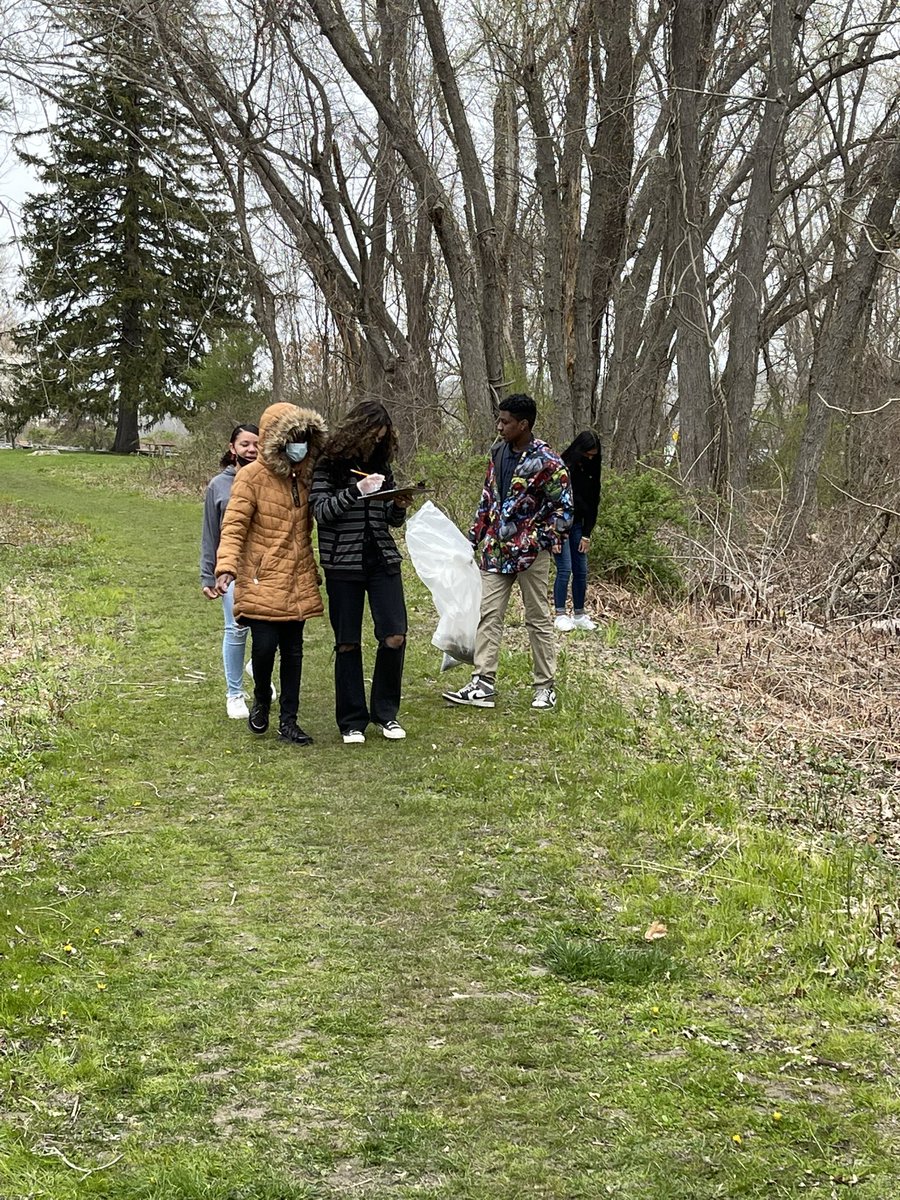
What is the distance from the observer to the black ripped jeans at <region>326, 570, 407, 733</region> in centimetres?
680

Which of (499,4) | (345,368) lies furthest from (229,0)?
(345,368)

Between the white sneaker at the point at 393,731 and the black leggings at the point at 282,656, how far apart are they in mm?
560

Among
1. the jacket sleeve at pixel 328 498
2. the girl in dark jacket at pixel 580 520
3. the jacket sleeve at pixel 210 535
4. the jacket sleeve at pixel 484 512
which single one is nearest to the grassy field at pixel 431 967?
the jacket sleeve at pixel 210 535

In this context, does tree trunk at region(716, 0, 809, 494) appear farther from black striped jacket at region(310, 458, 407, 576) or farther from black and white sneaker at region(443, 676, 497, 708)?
black striped jacket at region(310, 458, 407, 576)

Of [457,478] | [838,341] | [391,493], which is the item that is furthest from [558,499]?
[457,478]

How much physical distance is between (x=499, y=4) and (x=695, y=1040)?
13.5 m

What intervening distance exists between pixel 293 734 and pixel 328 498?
4.76 ft

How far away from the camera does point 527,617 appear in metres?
7.73

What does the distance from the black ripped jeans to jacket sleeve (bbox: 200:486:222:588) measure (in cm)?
112

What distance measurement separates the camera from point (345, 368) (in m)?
21.8

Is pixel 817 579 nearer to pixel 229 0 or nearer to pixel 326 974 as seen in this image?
pixel 326 974

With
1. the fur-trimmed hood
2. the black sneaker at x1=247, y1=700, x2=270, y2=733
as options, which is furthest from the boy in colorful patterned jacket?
the black sneaker at x1=247, y1=700, x2=270, y2=733

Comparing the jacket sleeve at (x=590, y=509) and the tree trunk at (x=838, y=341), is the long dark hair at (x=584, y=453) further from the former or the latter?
the tree trunk at (x=838, y=341)

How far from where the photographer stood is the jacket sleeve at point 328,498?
6.55 meters
